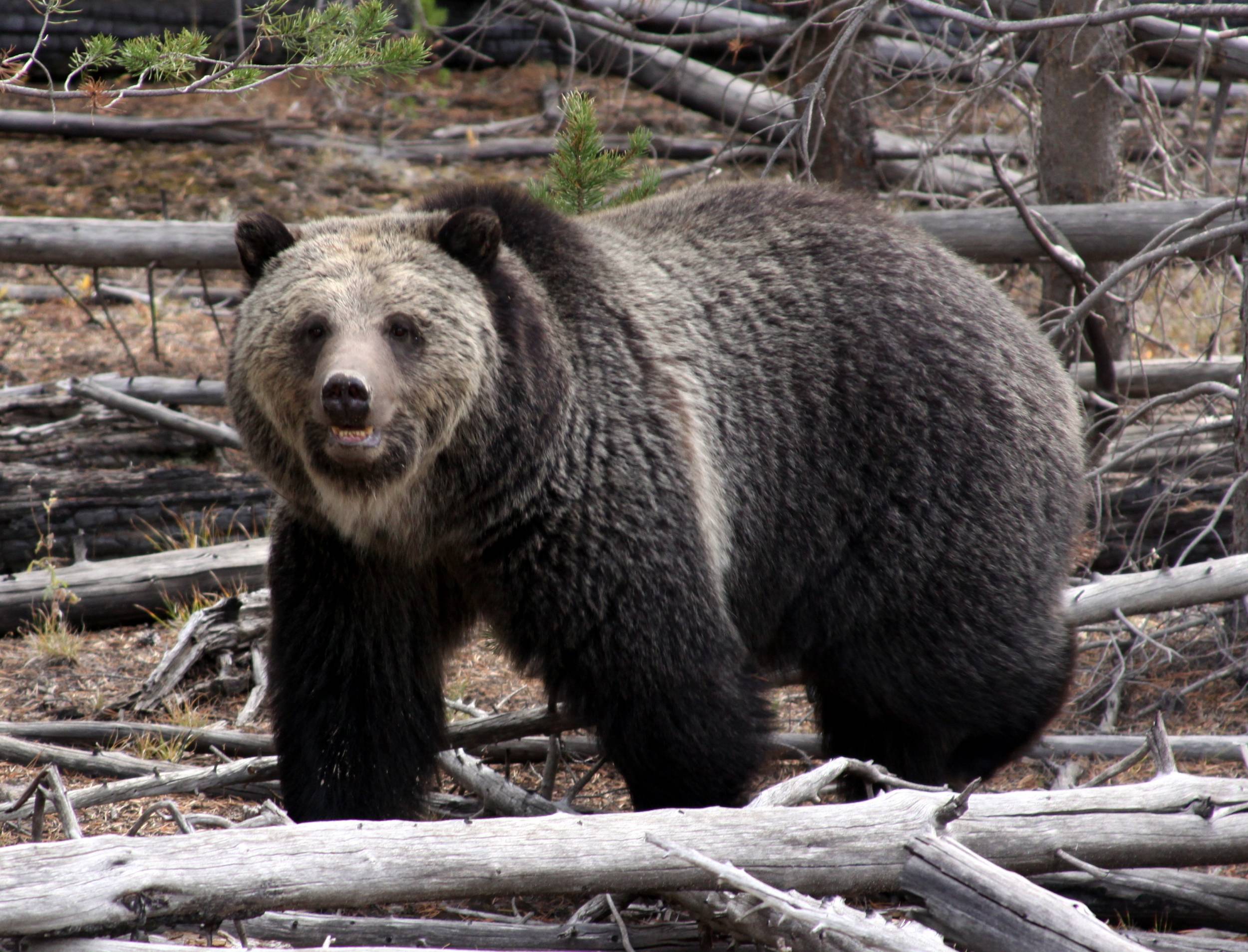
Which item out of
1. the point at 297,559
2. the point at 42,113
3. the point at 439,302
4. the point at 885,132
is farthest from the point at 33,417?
the point at 885,132

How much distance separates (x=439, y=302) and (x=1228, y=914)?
2908mm

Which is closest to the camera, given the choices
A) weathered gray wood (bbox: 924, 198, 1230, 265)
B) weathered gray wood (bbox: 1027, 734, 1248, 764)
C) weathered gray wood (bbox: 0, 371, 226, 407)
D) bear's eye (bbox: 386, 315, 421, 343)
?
bear's eye (bbox: 386, 315, 421, 343)

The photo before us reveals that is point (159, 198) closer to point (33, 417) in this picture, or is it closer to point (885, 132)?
point (33, 417)

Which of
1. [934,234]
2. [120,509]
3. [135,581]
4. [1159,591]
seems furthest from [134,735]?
[934,234]

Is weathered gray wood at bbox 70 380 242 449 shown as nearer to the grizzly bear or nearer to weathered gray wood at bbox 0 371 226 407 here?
weathered gray wood at bbox 0 371 226 407

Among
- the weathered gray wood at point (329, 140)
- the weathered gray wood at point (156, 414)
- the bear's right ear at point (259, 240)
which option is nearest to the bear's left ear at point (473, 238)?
the bear's right ear at point (259, 240)

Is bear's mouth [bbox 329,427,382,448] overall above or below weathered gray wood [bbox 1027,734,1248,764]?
above

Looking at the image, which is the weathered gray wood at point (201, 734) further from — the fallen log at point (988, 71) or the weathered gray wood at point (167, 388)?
the fallen log at point (988, 71)

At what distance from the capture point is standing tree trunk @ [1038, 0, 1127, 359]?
7430mm

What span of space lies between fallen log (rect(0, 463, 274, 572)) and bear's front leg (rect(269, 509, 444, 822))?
259 cm

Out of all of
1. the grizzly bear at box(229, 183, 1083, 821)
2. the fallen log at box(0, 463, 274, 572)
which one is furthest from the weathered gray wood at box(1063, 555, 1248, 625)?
the fallen log at box(0, 463, 274, 572)

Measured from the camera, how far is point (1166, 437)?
6504mm

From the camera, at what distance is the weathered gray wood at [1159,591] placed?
16.7 ft

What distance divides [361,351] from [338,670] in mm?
1214
